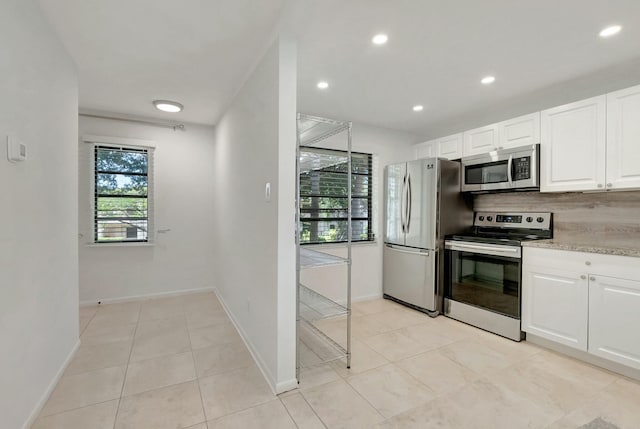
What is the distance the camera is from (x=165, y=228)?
4129 millimetres

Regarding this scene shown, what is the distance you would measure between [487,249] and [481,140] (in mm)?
1237

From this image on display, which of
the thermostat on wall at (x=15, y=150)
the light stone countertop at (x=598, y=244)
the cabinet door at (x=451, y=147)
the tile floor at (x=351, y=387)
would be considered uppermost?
the cabinet door at (x=451, y=147)

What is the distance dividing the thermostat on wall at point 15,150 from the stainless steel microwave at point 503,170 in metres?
3.83

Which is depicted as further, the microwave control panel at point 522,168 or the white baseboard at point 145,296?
the white baseboard at point 145,296

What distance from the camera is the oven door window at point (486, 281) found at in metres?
2.80

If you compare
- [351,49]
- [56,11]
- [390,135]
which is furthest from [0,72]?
[390,135]

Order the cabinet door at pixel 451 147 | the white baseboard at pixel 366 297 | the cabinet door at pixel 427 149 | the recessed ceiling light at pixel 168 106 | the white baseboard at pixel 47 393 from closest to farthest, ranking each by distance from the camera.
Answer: the white baseboard at pixel 47 393, the recessed ceiling light at pixel 168 106, the cabinet door at pixel 451 147, the cabinet door at pixel 427 149, the white baseboard at pixel 366 297

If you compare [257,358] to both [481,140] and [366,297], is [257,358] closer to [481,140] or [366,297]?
[366,297]

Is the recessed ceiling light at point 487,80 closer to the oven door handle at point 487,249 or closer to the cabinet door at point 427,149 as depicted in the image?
the cabinet door at point 427,149

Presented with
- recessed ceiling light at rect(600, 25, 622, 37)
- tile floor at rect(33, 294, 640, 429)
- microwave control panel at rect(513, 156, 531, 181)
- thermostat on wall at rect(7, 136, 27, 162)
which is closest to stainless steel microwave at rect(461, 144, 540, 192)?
microwave control panel at rect(513, 156, 531, 181)

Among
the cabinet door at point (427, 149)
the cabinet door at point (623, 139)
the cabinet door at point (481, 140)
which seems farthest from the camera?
the cabinet door at point (427, 149)

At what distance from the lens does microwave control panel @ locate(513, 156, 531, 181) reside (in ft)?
9.41

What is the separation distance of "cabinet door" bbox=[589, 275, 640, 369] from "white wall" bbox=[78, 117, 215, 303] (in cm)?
436

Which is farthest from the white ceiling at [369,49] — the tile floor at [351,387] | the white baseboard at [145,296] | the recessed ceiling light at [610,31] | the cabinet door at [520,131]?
the white baseboard at [145,296]
